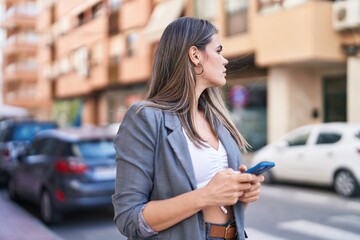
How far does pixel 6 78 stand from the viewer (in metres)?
53.7

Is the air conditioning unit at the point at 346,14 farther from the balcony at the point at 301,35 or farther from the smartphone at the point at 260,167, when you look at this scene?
the smartphone at the point at 260,167

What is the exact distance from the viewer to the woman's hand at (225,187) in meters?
1.61

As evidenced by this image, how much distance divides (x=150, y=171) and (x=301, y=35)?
14.8m

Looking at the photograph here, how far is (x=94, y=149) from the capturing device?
7531 millimetres

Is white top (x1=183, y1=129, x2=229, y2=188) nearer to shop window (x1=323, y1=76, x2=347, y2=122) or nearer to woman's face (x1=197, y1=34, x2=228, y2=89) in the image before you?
woman's face (x1=197, y1=34, x2=228, y2=89)

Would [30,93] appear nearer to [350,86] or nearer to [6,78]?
[6,78]

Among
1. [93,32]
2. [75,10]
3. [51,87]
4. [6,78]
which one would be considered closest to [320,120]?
[93,32]

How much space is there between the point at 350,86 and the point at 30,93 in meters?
40.5

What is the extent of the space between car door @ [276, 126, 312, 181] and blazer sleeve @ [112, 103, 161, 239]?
32.0 feet

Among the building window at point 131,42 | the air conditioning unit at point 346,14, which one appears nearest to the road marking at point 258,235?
the air conditioning unit at point 346,14

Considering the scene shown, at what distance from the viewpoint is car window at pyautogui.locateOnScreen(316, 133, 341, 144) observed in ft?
33.9

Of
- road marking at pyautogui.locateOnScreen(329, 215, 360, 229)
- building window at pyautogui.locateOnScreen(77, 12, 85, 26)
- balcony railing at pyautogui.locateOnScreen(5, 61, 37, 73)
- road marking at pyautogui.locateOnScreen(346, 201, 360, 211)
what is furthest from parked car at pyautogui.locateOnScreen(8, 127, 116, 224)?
balcony railing at pyautogui.locateOnScreen(5, 61, 37, 73)

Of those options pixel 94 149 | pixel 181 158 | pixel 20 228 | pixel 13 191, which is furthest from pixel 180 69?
pixel 13 191

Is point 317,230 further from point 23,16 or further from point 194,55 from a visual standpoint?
point 23,16
